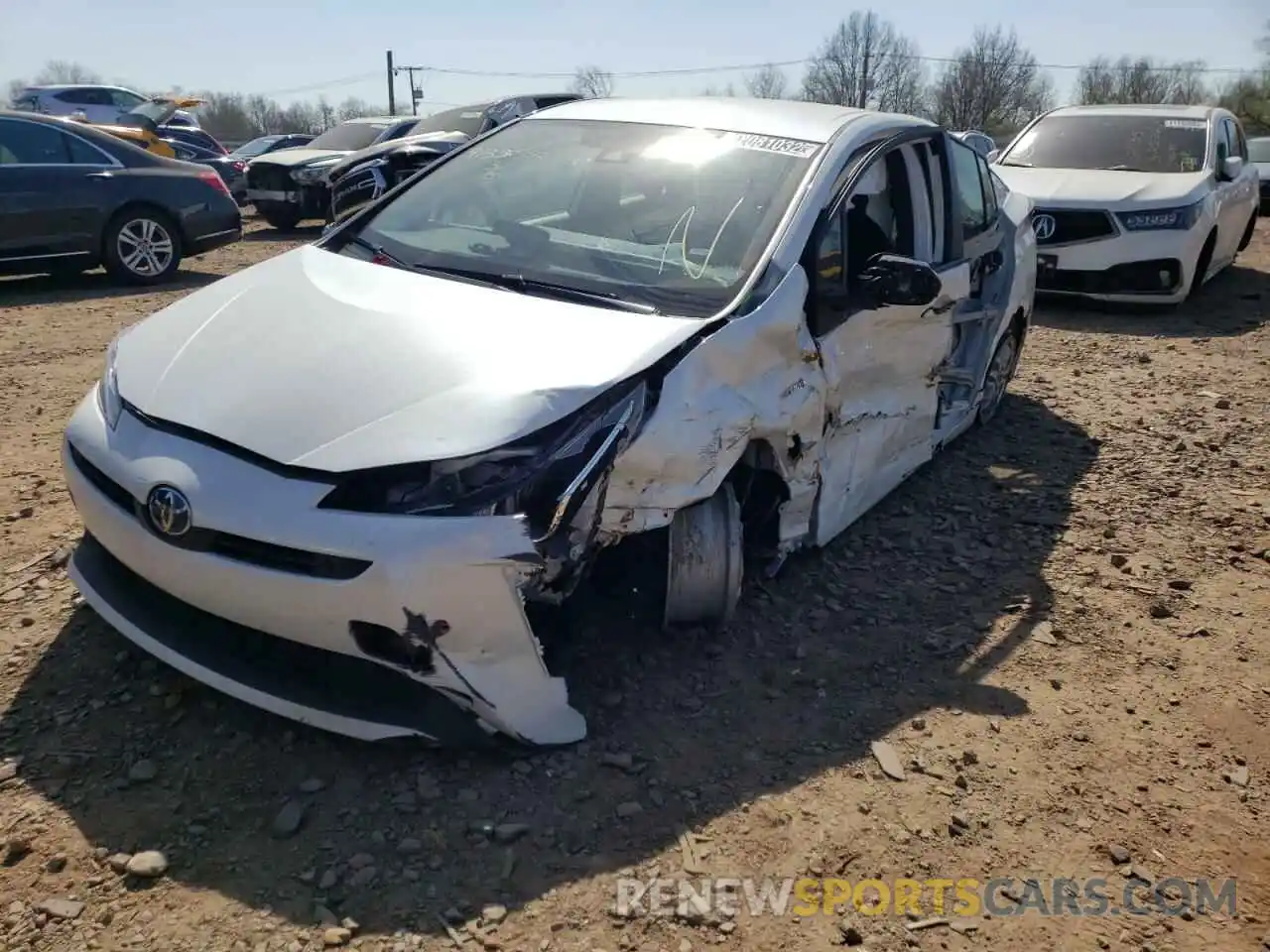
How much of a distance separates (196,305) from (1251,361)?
6846 mm

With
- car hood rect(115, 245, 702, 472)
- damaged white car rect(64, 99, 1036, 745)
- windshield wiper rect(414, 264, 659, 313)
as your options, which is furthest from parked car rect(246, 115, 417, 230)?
car hood rect(115, 245, 702, 472)

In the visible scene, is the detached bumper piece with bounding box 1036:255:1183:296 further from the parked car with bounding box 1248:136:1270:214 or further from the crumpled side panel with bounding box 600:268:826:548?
the parked car with bounding box 1248:136:1270:214

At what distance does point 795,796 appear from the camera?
2604 millimetres

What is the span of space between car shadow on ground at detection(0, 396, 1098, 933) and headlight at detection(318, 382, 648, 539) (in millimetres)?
680

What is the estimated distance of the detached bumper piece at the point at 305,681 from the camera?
2402 millimetres

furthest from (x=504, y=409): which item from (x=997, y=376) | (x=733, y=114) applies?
(x=997, y=376)

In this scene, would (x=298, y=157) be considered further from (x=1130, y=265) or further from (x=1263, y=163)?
(x=1263, y=163)

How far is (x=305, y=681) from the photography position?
8.02ft

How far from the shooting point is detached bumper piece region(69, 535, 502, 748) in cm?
240

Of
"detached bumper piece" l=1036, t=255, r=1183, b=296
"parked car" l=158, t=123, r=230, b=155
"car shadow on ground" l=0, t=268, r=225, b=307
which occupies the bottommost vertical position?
"car shadow on ground" l=0, t=268, r=225, b=307

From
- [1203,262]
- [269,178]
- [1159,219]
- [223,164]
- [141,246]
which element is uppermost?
[223,164]

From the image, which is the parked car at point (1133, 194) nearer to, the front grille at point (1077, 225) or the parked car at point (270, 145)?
the front grille at point (1077, 225)

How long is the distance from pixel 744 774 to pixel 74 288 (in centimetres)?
811

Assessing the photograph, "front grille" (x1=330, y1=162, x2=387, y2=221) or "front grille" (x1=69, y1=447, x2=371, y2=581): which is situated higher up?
"front grille" (x1=330, y1=162, x2=387, y2=221)
